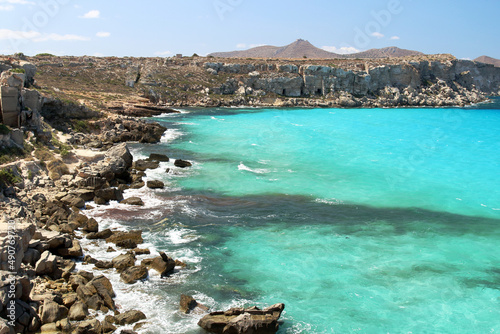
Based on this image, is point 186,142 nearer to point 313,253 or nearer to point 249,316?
point 313,253

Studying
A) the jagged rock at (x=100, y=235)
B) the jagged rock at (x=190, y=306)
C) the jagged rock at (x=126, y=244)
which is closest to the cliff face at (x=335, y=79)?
the jagged rock at (x=100, y=235)

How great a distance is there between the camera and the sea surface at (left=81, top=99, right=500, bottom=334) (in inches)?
568

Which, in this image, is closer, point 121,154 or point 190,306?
point 190,306

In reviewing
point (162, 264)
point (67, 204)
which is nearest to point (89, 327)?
point (162, 264)

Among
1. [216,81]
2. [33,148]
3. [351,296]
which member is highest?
[216,81]

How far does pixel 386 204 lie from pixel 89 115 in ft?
105

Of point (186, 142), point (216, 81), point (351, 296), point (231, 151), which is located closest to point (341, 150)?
point (231, 151)

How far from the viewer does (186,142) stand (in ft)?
150

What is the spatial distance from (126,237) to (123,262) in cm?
275

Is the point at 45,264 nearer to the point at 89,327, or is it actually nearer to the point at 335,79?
the point at 89,327

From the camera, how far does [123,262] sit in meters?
15.8

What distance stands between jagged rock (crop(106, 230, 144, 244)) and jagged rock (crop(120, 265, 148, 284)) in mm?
3082

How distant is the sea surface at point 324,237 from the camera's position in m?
14.4

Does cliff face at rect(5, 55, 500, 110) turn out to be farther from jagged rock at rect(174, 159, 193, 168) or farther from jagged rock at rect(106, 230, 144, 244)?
jagged rock at rect(106, 230, 144, 244)
